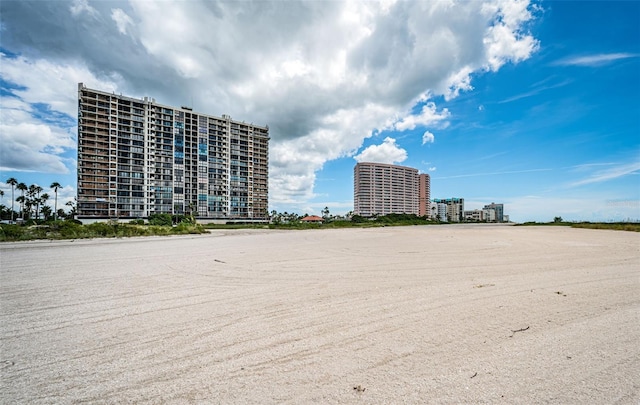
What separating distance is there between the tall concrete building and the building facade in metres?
79.0

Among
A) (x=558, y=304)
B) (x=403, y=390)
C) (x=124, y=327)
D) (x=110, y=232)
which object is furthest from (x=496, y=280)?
Result: (x=110, y=232)

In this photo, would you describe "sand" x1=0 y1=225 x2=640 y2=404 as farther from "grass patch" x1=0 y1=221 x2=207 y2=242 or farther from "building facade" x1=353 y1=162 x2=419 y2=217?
"building facade" x1=353 y1=162 x2=419 y2=217

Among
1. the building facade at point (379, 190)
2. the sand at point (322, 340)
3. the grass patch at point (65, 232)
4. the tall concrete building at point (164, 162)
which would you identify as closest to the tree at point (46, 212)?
the tall concrete building at point (164, 162)

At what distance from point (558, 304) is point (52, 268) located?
14.8m

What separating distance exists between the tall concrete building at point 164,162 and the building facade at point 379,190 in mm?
79027

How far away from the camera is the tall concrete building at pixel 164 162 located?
A: 81875 millimetres

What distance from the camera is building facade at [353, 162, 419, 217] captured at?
178 metres

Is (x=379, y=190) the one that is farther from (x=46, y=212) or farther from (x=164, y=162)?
(x=46, y=212)

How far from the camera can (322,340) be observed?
156 inches

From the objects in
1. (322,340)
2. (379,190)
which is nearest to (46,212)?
(322,340)

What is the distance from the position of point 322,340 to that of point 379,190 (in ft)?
591

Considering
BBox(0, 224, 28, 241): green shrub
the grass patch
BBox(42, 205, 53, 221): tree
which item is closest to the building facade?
BBox(42, 205, 53, 221): tree

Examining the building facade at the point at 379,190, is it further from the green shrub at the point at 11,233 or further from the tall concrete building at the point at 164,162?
the green shrub at the point at 11,233

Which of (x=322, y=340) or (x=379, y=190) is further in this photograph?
(x=379, y=190)
